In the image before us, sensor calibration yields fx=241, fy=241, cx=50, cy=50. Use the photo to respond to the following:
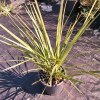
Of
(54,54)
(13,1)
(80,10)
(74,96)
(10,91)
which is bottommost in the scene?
(74,96)

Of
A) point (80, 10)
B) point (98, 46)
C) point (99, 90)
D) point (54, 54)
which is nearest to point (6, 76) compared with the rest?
point (54, 54)

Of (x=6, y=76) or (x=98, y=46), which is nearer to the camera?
(x=6, y=76)

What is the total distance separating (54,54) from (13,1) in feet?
9.35

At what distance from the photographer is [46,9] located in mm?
5055

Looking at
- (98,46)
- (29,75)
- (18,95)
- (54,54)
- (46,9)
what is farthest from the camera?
(46,9)

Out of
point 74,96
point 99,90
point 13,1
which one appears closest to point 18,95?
point 74,96

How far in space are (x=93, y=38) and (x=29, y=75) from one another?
134 cm

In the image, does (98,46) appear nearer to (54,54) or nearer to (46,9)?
(54,54)

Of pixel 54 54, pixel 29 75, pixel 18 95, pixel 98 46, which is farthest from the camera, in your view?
pixel 98 46

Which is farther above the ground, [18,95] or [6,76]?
[6,76]

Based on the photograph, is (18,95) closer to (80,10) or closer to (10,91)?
(10,91)

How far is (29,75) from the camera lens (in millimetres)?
3281

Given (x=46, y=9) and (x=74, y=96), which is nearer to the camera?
(x=74, y=96)

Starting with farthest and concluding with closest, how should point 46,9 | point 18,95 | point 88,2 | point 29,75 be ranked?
point 46,9, point 88,2, point 29,75, point 18,95
